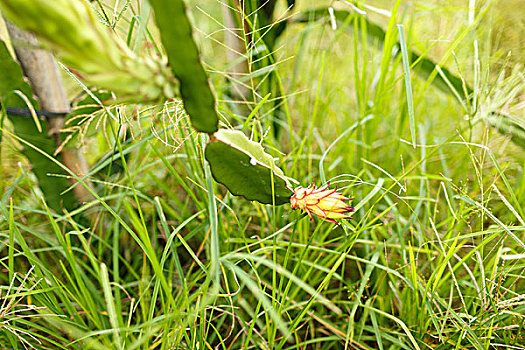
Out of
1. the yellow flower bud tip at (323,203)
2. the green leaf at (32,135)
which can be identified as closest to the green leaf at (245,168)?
the yellow flower bud tip at (323,203)

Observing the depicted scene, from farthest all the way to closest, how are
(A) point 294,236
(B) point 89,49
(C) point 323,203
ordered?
(A) point 294,236 < (C) point 323,203 < (B) point 89,49

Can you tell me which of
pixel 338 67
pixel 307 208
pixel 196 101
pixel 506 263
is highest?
pixel 196 101

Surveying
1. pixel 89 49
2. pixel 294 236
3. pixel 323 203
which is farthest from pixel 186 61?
pixel 294 236

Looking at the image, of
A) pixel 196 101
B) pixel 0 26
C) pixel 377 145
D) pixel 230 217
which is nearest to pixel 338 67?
pixel 377 145

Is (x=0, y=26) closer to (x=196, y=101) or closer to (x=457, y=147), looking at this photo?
(x=196, y=101)

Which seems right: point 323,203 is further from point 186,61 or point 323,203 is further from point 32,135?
point 32,135

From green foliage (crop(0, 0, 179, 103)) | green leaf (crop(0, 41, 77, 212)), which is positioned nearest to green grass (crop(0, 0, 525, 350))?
green leaf (crop(0, 41, 77, 212))

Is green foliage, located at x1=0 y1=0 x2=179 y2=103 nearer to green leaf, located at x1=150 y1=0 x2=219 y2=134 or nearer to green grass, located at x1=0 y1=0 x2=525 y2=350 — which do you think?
green leaf, located at x1=150 y1=0 x2=219 y2=134
